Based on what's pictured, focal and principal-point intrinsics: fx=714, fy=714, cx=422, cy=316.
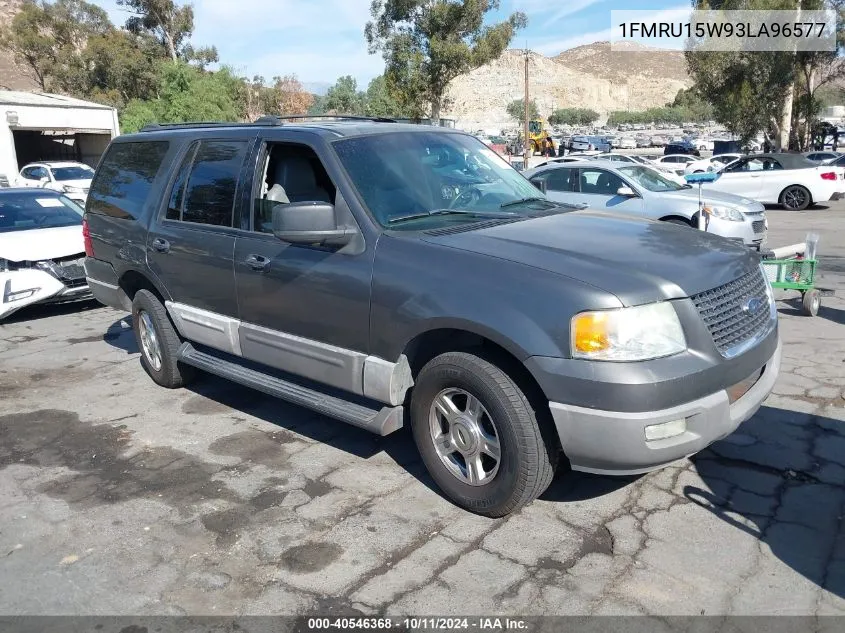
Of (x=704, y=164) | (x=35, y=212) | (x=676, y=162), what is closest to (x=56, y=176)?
(x=35, y=212)

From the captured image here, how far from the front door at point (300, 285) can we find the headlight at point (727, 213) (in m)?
8.03

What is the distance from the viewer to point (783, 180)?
18.8 meters

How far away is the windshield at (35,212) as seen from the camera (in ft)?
30.5

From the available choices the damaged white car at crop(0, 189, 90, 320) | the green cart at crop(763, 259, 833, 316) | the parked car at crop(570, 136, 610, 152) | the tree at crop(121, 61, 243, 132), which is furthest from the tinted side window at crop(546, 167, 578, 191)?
the parked car at crop(570, 136, 610, 152)

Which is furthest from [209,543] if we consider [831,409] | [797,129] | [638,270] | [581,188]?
[797,129]

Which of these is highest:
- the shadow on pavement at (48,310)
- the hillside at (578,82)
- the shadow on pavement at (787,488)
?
the hillside at (578,82)

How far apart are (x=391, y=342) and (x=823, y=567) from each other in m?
2.28

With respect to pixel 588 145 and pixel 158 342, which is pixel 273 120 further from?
pixel 588 145

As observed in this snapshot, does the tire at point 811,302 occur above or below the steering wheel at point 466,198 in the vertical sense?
below

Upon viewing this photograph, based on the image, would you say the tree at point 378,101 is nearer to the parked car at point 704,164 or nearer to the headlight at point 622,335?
the parked car at point 704,164

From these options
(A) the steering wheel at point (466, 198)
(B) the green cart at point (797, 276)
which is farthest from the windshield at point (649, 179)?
(A) the steering wheel at point (466, 198)

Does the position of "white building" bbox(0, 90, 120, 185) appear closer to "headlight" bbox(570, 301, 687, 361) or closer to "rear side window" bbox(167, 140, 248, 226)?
"rear side window" bbox(167, 140, 248, 226)

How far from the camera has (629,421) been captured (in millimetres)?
3115

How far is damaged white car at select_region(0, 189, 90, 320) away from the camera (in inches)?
325
